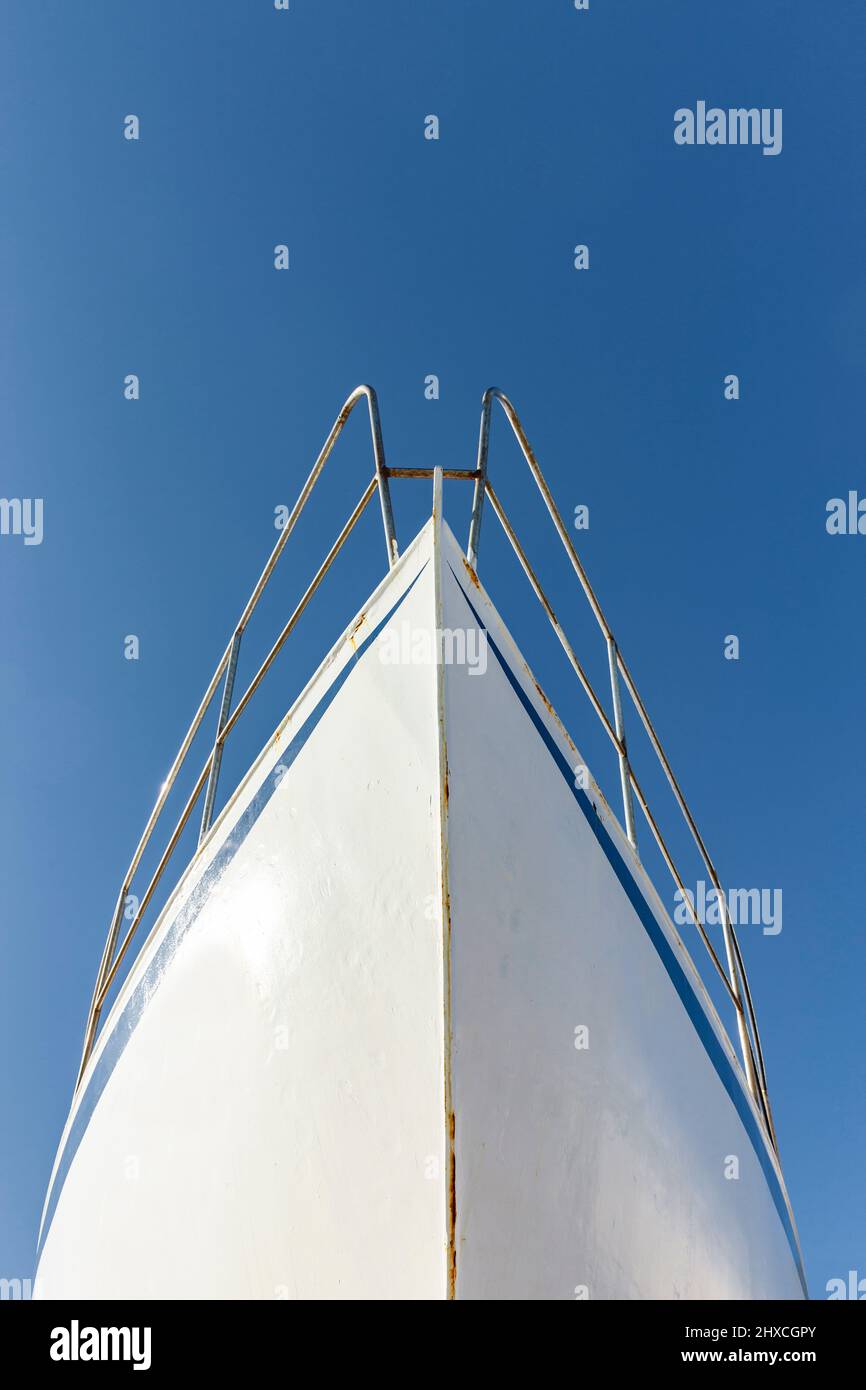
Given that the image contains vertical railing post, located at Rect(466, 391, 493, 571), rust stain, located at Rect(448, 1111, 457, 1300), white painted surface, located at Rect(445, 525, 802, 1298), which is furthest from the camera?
vertical railing post, located at Rect(466, 391, 493, 571)

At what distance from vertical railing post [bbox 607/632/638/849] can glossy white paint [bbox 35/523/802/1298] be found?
1.29 ft

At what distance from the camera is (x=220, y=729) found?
Result: 3.87 m

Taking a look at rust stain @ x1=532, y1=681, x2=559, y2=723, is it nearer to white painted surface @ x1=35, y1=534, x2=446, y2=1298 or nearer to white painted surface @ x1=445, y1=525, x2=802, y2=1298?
white painted surface @ x1=445, y1=525, x2=802, y2=1298

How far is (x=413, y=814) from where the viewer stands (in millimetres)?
2578

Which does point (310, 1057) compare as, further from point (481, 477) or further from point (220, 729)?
point (481, 477)

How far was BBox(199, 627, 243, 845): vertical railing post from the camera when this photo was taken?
151 inches

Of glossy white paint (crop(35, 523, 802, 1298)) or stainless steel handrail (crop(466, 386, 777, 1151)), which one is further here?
stainless steel handrail (crop(466, 386, 777, 1151))

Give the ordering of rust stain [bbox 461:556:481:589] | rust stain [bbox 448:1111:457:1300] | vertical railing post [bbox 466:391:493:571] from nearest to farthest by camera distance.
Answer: rust stain [bbox 448:1111:457:1300], rust stain [bbox 461:556:481:589], vertical railing post [bbox 466:391:493:571]

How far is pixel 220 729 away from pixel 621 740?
1873 millimetres

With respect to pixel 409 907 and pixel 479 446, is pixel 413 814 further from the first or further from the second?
pixel 479 446

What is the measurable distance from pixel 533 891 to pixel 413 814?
48cm

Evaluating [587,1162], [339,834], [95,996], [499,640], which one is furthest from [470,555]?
[95,996]

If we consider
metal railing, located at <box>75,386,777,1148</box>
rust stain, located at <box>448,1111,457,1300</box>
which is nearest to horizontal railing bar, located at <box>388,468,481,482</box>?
metal railing, located at <box>75,386,777,1148</box>

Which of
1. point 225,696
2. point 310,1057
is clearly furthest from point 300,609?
point 310,1057
